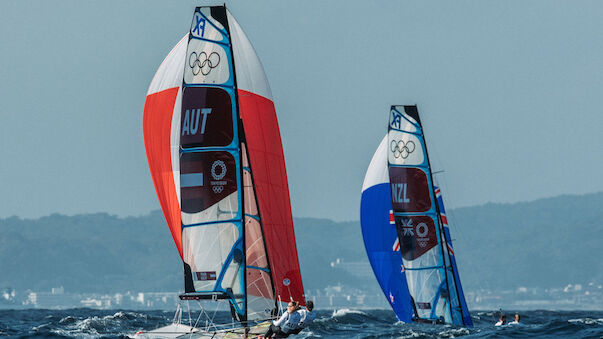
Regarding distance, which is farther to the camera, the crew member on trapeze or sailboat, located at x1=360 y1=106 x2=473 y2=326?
sailboat, located at x1=360 y1=106 x2=473 y2=326

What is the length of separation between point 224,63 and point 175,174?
3967 millimetres

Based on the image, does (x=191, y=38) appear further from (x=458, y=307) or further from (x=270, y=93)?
(x=458, y=307)

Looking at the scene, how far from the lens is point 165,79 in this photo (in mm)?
29578

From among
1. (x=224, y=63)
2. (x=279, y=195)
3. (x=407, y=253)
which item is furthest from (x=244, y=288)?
(x=407, y=253)

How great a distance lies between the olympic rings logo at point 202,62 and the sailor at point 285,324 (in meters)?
5.88

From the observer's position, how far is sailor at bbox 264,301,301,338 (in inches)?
934

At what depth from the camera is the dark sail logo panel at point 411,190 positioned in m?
39.2

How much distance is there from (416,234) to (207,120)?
16093 mm

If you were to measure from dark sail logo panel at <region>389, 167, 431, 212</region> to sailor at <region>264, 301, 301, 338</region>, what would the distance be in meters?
16.1

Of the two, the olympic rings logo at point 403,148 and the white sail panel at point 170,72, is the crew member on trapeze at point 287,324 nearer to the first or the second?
the white sail panel at point 170,72

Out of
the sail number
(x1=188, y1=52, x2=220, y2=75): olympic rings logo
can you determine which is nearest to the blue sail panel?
the sail number

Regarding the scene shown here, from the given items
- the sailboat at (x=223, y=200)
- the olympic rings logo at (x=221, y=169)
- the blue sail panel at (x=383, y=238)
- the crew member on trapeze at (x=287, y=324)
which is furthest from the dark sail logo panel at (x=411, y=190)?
the crew member on trapeze at (x=287, y=324)

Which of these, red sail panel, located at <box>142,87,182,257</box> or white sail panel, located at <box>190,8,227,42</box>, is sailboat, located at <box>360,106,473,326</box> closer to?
red sail panel, located at <box>142,87,182,257</box>

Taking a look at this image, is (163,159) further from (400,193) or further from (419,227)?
(419,227)
